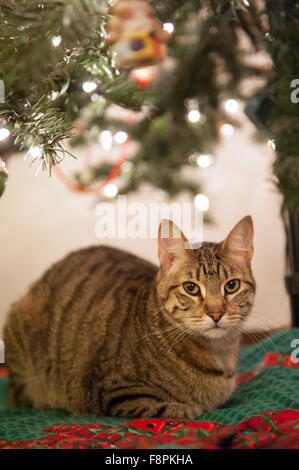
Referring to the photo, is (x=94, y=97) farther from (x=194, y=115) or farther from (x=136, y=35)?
(x=194, y=115)

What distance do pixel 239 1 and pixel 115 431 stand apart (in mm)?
852

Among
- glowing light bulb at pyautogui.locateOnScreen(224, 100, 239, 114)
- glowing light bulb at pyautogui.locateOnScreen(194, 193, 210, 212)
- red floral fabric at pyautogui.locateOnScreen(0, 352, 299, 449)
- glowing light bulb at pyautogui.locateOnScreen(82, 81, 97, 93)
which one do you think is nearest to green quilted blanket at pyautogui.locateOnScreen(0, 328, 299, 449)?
red floral fabric at pyautogui.locateOnScreen(0, 352, 299, 449)

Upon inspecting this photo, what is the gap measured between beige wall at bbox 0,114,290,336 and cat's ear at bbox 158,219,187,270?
828 mm

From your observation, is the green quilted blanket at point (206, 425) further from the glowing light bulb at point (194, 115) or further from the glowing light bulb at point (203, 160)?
the glowing light bulb at point (194, 115)

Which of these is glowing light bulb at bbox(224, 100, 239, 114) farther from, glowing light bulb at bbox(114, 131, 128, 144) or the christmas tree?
glowing light bulb at bbox(114, 131, 128, 144)

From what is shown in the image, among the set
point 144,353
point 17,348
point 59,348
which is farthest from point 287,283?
point 17,348

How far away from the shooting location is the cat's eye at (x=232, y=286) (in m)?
0.96

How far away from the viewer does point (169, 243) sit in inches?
39.0

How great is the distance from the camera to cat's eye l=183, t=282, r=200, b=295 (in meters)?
0.96

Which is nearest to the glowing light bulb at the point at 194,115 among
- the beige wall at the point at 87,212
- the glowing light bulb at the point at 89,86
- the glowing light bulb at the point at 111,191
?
the beige wall at the point at 87,212

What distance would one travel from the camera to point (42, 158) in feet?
2.54

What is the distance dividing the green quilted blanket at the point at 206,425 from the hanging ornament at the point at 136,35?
76 centimetres

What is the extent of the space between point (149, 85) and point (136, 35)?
2.18ft

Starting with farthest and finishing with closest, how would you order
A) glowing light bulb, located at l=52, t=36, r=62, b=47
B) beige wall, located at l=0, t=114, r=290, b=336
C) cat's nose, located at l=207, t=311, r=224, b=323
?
beige wall, located at l=0, t=114, r=290, b=336, cat's nose, located at l=207, t=311, r=224, b=323, glowing light bulb, located at l=52, t=36, r=62, b=47
